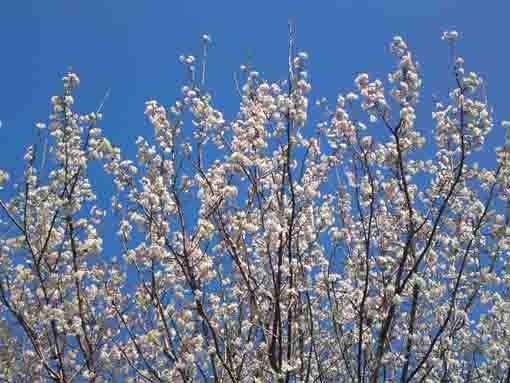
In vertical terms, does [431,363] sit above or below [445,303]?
below

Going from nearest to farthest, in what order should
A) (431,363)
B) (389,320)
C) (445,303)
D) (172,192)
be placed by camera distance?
(389,320) → (431,363) → (172,192) → (445,303)

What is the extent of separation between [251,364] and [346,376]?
120 centimetres

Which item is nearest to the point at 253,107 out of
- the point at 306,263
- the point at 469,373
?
the point at 306,263

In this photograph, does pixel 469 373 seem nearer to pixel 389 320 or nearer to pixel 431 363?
pixel 431 363

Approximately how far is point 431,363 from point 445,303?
120 cm

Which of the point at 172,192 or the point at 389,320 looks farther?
the point at 172,192

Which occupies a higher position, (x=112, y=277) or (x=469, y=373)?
(x=112, y=277)

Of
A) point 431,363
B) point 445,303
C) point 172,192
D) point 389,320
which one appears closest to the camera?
point 389,320

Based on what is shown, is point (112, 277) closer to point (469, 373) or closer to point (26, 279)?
point (26, 279)

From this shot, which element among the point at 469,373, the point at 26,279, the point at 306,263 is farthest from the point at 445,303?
the point at 26,279

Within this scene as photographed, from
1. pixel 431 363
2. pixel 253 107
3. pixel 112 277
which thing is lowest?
pixel 431 363

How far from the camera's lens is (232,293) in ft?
25.9

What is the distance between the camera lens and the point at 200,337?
6.71m

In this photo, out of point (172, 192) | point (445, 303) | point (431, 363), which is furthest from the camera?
point (445, 303)
